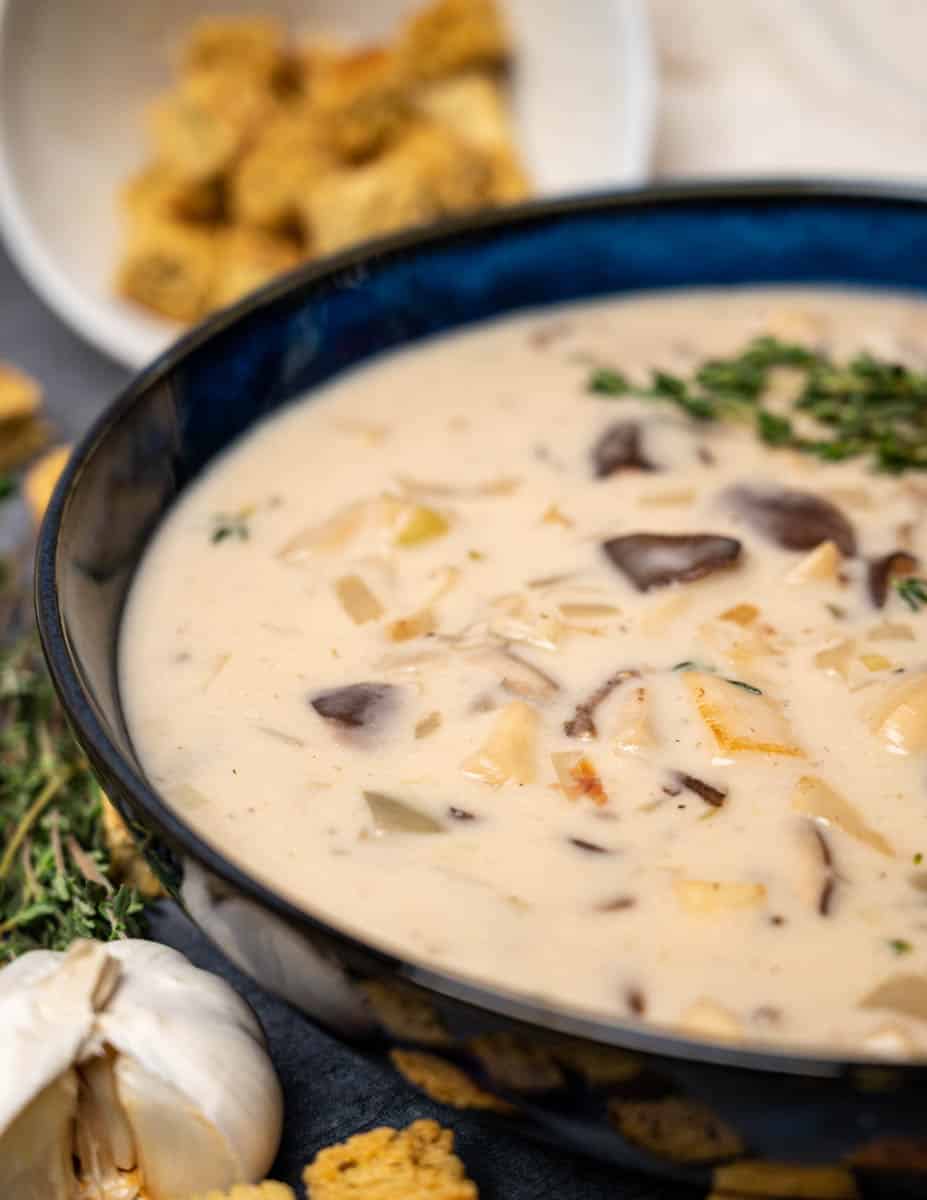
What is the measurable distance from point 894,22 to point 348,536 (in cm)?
266

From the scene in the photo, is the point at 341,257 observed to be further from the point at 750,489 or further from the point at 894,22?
the point at 894,22

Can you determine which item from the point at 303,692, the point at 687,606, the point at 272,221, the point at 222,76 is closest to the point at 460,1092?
the point at 303,692

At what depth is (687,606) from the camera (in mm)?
2049

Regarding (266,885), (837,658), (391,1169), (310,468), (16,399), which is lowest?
(16,399)

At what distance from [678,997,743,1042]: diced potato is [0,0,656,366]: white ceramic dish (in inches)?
88.5

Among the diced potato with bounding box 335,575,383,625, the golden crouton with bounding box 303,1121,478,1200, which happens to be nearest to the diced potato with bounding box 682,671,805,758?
the diced potato with bounding box 335,575,383,625

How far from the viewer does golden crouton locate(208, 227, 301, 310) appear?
3.40m

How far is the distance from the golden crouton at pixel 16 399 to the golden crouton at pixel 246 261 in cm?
51

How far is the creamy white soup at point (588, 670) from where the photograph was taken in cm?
158

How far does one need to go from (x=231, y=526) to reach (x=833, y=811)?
999mm

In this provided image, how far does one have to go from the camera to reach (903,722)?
1.82 meters

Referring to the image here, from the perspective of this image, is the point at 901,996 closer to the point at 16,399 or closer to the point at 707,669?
the point at 707,669

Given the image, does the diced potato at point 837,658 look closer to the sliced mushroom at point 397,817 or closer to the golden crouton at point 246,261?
the sliced mushroom at point 397,817

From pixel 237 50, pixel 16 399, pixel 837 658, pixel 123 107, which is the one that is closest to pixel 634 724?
pixel 837 658
